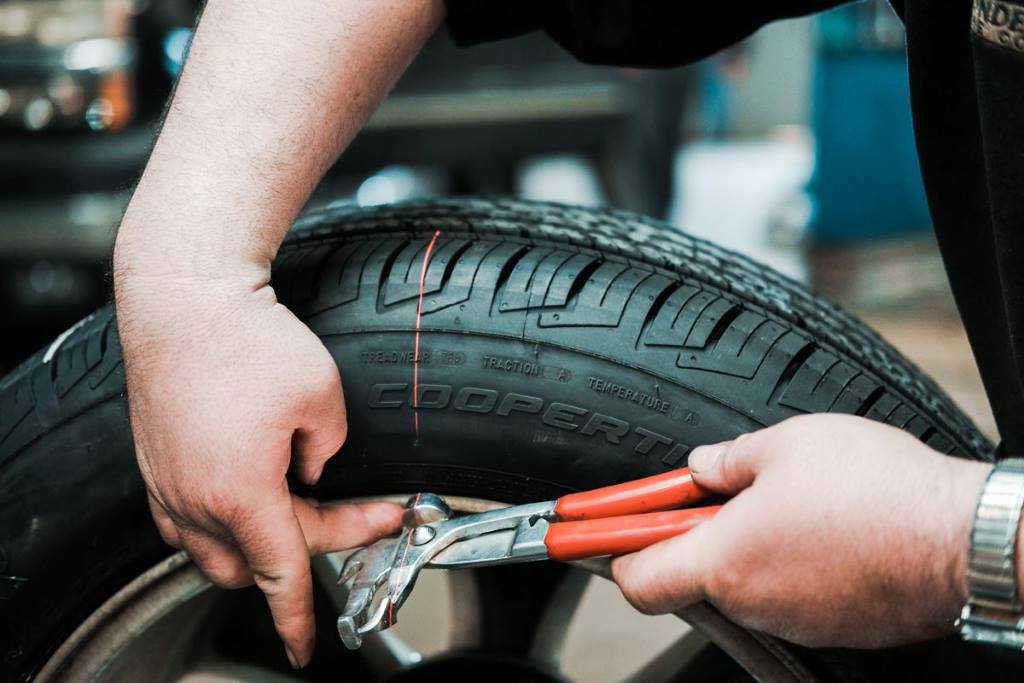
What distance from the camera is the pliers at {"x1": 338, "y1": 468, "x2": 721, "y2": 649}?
0.67m

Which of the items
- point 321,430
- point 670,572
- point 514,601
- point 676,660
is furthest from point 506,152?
point 670,572

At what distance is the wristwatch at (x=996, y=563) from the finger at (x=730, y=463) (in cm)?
13

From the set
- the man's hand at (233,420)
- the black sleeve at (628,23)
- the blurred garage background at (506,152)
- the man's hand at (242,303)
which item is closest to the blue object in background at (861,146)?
the blurred garage background at (506,152)

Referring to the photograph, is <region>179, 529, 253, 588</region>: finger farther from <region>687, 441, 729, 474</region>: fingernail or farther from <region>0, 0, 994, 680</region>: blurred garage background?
<region>687, 441, 729, 474</region>: fingernail

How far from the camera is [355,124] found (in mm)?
806

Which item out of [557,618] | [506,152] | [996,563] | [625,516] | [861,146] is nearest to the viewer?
[996,563]

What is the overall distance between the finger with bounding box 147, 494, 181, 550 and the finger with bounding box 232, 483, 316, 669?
7 centimetres

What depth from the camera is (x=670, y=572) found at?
25.0 inches

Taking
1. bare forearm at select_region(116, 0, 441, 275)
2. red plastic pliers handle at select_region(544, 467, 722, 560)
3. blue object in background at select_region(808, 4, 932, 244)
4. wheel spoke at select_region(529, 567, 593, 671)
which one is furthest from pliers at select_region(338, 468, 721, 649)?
blue object in background at select_region(808, 4, 932, 244)

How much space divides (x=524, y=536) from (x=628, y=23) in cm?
44

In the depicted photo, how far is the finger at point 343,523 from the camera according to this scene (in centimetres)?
75

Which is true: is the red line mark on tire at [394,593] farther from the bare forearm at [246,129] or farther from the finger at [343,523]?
the bare forearm at [246,129]

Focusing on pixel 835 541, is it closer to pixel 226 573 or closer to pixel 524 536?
pixel 524 536

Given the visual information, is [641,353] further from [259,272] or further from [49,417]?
[49,417]
